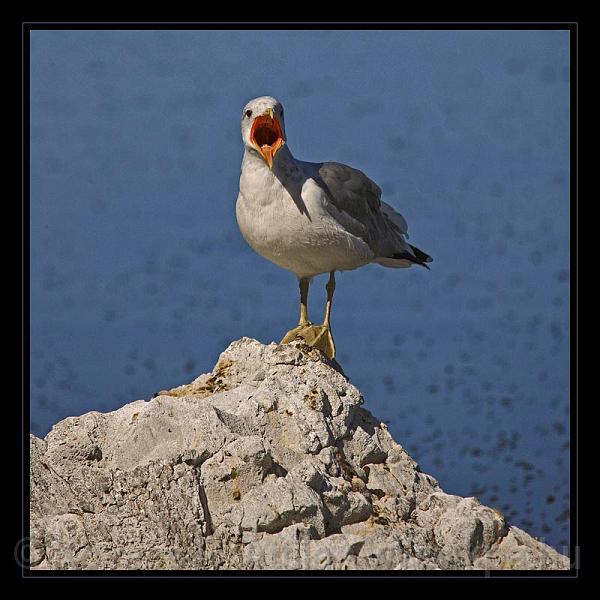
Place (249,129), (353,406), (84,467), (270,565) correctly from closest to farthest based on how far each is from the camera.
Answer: (270,565)
(84,467)
(353,406)
(249,129)

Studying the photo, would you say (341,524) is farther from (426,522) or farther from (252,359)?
(252,359)

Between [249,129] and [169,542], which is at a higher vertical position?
[249,129]

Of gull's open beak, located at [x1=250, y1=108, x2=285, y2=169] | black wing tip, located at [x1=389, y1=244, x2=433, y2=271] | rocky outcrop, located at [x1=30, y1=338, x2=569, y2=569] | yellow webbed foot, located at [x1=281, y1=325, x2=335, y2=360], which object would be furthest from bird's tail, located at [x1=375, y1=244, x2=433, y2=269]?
rocky outcrop, located at [x1=30, y1=338, x2=569, y2=569]

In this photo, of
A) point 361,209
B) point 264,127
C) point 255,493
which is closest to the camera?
point 255,493

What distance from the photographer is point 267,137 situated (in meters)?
7.34

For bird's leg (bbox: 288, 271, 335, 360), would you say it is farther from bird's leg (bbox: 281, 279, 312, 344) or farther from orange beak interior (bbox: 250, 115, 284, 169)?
orange beak interior (bbox: 250, 115, 284, 169)

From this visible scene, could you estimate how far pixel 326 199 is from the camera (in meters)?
7.57

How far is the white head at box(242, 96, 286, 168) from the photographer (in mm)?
7137

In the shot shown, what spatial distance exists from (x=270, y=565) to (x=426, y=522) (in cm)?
111

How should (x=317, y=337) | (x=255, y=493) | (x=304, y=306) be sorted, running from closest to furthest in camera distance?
(x=255, y=493)
(x=317, y=337)
(x=304, y=306)

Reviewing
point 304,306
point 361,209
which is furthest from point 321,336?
point 361,209

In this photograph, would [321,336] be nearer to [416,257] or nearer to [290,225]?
[290,225]

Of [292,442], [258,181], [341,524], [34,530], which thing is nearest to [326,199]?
[258,181]

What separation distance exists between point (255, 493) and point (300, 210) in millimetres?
2262
